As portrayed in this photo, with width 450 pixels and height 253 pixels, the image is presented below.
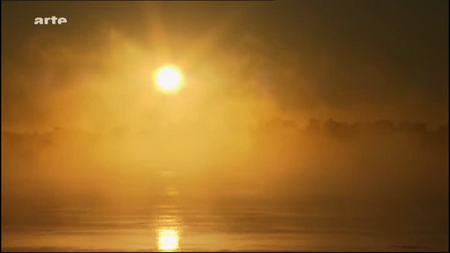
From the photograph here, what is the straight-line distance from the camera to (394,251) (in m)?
200

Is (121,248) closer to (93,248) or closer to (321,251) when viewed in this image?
(93,248)

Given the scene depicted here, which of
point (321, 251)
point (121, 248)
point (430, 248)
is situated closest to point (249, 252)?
point (321, 251)

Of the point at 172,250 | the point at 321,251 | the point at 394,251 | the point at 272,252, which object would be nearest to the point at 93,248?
the point at 172,250

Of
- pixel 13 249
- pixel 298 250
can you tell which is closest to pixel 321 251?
pixel 298 250

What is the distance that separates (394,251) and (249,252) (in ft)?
123

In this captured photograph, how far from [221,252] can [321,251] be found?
2594cm

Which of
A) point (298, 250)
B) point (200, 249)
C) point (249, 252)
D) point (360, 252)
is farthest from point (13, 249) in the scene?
point (360, 252)

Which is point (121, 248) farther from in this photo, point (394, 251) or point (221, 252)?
point (394, 251)

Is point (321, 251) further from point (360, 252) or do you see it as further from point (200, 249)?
point (200, 249)

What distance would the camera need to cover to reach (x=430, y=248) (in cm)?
19088

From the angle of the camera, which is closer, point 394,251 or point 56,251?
point 56,251

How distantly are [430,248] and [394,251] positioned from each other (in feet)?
37.6

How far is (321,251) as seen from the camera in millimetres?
196125

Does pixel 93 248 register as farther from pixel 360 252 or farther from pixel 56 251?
pixel 360 252
